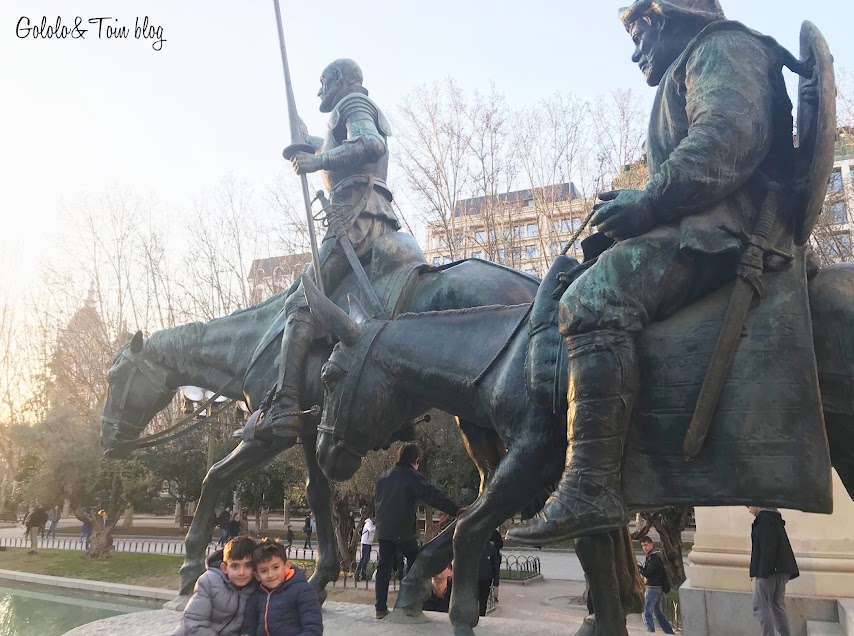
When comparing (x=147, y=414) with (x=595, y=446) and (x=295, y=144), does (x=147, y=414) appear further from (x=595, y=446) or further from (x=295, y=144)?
(x=595, y=446)

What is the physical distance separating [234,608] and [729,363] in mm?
2789

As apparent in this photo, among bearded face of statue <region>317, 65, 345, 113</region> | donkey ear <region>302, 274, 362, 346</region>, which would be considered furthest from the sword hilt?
donkey ear <region>302, 274, 362, 346</region>

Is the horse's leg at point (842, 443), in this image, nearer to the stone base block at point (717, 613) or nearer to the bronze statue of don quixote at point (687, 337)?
the bronze statue of don quixote at point (687, 337)

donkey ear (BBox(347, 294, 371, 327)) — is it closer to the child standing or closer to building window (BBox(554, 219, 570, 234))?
the child standing

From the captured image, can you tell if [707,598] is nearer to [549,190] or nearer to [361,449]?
[361,449]

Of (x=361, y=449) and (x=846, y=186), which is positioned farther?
(x=846, y=186)

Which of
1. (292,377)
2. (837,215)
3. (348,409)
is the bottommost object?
(348,409)

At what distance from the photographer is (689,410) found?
8.59 feet

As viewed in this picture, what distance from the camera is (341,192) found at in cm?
577

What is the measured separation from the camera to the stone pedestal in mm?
6852

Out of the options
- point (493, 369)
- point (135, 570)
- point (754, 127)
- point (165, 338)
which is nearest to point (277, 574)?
point (493, 369)

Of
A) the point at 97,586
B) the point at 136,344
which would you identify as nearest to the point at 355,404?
the point at 136,344

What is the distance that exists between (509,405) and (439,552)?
121 cm

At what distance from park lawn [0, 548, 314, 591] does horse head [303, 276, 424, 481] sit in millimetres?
10363
